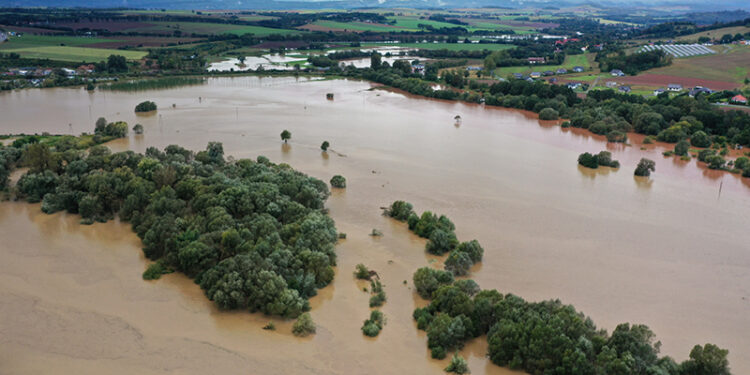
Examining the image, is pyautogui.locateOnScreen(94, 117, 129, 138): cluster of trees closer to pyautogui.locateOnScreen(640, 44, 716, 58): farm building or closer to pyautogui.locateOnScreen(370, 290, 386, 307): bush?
pyautogui.locateOnScreen(370, 290, 386, 307): bush

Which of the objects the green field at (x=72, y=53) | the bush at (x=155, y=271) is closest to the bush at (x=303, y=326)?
the bush at (x=155, y=271)

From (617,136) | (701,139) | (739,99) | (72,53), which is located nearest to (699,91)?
(739,99)

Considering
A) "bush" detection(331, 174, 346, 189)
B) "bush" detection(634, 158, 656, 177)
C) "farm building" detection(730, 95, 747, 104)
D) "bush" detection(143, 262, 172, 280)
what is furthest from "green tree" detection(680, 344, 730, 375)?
"farm building" detection(730, 95, 747, 104)

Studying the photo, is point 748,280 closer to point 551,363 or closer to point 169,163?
point 551,363

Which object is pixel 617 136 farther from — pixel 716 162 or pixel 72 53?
pixel 72 53

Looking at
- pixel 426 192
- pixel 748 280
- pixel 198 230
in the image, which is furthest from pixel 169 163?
pixel 748 280

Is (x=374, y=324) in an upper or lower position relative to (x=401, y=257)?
lower
